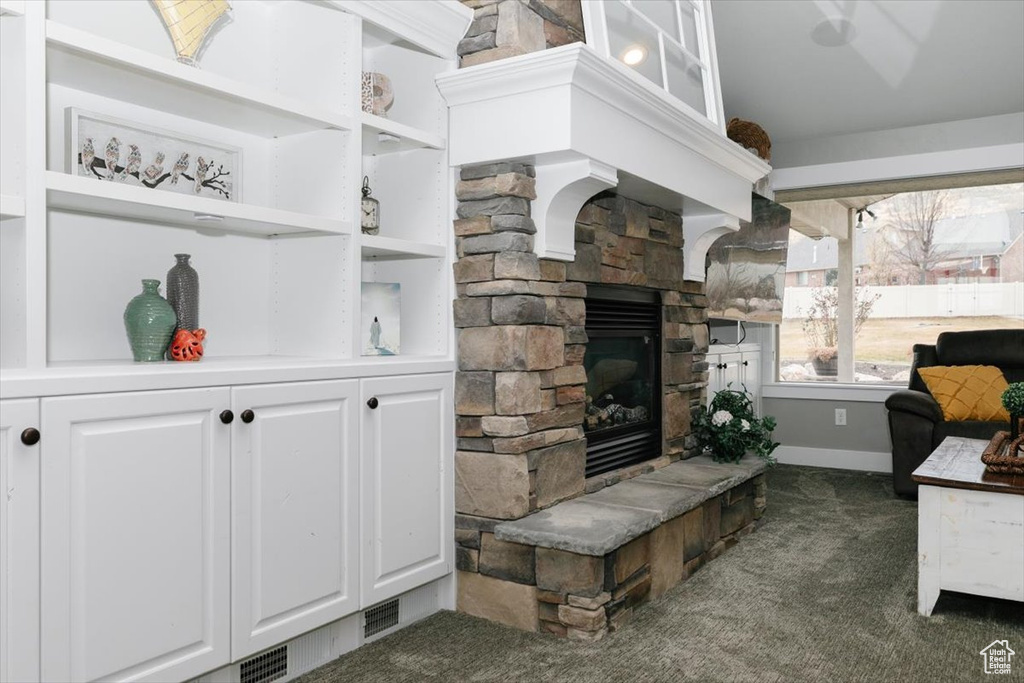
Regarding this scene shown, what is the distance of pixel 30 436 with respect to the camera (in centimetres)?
158

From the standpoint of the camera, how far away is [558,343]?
2.83 m

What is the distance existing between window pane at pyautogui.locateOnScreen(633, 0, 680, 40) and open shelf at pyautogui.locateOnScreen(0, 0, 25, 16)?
7.35ft

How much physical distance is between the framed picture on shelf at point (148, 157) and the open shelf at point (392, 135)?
0.40 m

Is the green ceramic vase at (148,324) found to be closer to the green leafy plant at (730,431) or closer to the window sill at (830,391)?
the green leafy plant at (730,431)

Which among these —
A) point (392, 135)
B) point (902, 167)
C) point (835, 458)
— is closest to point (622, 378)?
point (392, 135)

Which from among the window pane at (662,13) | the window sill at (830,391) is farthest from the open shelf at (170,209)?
the window sill at (830,391)

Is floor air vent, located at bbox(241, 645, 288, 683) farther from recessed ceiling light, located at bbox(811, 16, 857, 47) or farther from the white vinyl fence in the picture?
the white vinyl fence

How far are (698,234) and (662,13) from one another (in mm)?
1017

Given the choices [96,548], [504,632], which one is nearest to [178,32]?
[96,548]

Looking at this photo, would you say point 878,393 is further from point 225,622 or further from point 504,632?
point 225,622

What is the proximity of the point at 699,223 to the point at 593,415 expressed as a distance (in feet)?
3.78

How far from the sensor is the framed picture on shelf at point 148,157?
78.9 inches

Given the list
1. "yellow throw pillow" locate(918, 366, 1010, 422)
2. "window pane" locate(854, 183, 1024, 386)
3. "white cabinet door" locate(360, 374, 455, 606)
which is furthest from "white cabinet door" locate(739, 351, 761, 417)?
"white cabinet door" locate(360, 374, 455, 606)

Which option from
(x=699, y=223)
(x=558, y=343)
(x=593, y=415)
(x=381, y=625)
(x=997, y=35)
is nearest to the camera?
(x=381, y=625)
